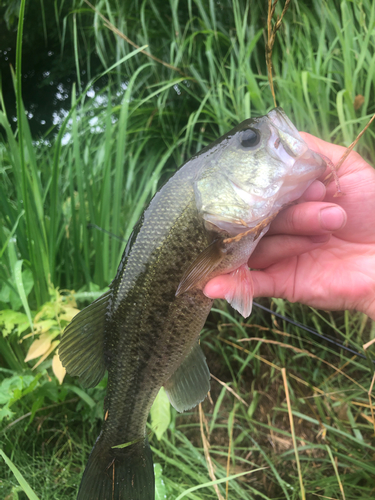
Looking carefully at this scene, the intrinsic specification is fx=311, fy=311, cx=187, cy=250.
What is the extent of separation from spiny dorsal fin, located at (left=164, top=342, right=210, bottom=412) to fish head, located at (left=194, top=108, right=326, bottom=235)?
456 mm

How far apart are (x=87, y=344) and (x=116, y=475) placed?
0.46m

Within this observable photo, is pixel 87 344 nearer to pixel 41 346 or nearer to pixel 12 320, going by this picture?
pixel 41 346

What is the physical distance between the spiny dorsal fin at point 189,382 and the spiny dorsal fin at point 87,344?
0.25 metres

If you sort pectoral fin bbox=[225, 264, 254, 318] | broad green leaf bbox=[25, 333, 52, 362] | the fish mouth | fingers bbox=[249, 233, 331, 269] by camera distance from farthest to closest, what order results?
1. broad green leaf bbox=[25, 333, 52, 362]
2. fingers bbox=[249, 233, 331, 269]
3. pectoral fin bbox=[225, 264, 254, 318]
4. the fish mouth

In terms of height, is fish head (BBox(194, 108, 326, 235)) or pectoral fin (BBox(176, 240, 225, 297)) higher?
fish head (BBox(194, 108, 326, 235))

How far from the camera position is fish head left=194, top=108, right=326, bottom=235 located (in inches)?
33.3

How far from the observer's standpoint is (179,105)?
2.59m

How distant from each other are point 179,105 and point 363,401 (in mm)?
2391

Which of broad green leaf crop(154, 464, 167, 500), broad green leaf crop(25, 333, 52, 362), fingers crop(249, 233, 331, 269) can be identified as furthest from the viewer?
broad green leaf crop(25, 333, 52, 362)

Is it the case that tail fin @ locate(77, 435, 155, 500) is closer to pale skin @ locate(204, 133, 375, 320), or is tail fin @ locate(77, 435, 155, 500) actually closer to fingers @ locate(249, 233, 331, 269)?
pale skin @ locate(204, 133, 375, 320)

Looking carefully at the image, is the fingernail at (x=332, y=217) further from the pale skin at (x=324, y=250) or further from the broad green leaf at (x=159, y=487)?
the broad green leaf at (x=159, y=487)

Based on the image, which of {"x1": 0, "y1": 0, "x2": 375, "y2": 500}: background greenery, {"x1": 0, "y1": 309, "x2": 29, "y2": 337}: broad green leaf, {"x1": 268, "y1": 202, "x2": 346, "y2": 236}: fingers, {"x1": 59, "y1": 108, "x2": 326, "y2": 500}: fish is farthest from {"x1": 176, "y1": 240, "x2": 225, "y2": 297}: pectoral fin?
{"x1": 0, "y1": 309, "x2": 29, "y2": 337}: broad green leaf

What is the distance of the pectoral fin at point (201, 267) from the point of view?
34.2 inches

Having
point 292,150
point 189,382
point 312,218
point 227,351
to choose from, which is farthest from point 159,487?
point 292,150
